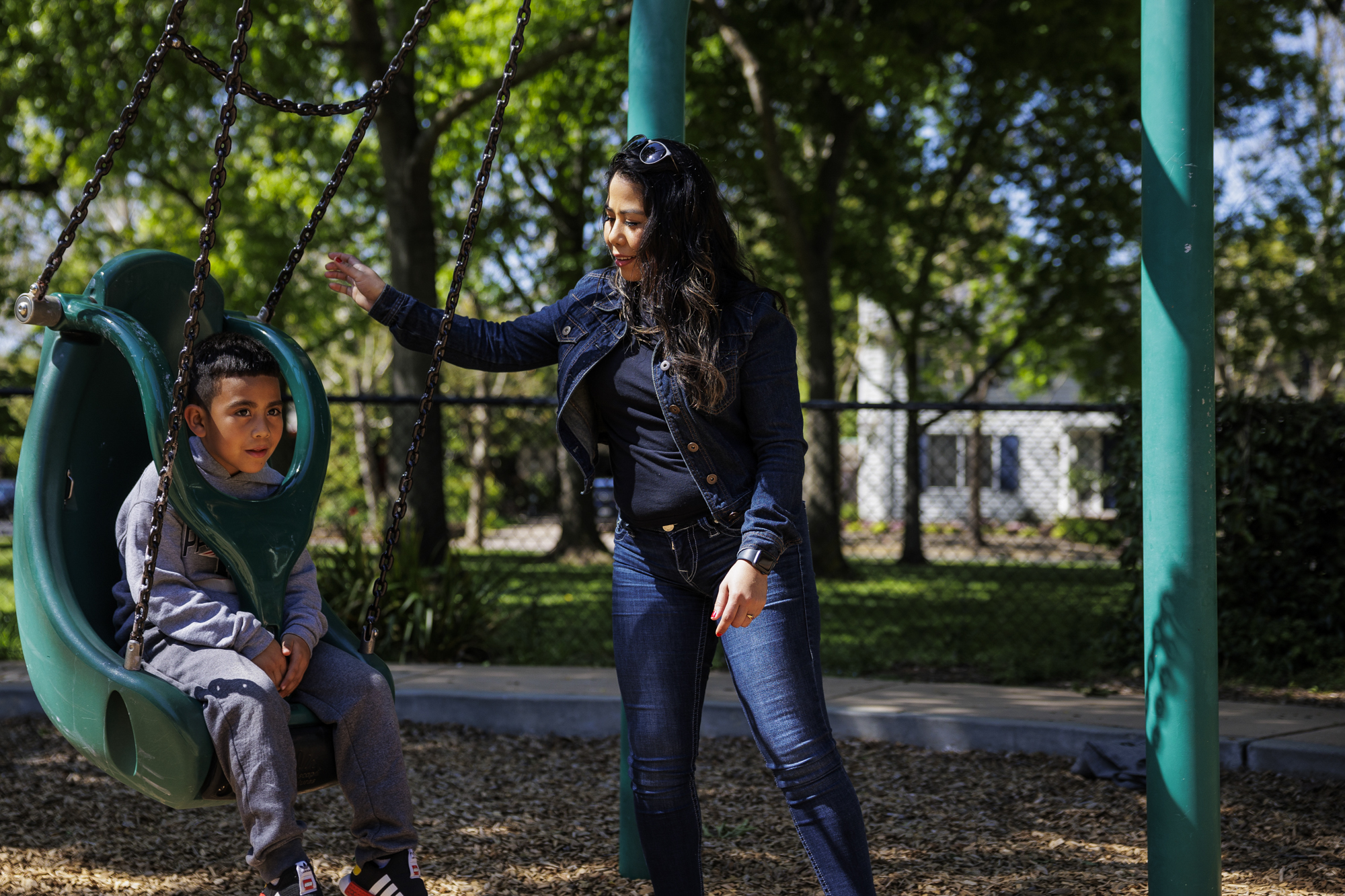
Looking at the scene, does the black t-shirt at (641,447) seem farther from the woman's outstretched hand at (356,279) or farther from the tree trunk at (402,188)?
the tree trunk at (402,188)

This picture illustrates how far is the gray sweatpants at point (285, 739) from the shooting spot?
2.24m

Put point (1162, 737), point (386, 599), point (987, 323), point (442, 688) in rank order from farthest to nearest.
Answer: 1. point (987, 323)
2. point (386, 599)
3. point (442, 688)
4. point (1162, 737)

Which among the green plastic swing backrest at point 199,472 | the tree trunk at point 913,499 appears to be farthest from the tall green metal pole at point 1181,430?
the tree trunk at point 913,499

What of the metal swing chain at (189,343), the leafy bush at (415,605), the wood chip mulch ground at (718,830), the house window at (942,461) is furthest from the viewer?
the house window at (942,461)

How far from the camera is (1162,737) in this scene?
2.53m

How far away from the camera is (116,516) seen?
9.00 ft

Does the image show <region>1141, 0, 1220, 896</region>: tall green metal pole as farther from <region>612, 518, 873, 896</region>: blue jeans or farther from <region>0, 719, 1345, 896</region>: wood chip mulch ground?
<region>612, 518, 873, 896</region>: blue jeans

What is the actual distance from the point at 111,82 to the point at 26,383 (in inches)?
170

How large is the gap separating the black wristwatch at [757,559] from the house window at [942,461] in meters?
6.51

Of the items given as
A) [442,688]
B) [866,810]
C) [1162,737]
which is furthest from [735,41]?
[1162,737]

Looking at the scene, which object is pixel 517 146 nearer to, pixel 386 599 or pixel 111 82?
pixel 111 82

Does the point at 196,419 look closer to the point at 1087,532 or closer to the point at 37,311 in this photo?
the point at 37,311

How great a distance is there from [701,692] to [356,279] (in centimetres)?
118

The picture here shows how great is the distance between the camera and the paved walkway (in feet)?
13.6
